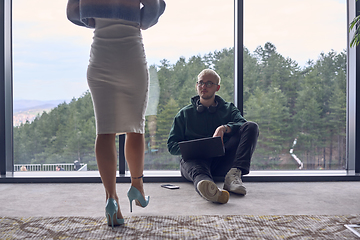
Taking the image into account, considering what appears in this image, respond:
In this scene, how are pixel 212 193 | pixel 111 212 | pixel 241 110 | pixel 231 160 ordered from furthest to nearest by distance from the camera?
1. pixel 241 110
2. pixel 231 160
3. pixel 212 193
4. pixel 111 212

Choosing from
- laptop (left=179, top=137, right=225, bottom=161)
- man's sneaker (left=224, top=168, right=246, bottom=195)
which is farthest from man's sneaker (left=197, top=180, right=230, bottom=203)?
laptop (left=179, top=137, right=225, bottom=161)

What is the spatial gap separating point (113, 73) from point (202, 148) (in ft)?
2.92

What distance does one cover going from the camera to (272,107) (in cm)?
271

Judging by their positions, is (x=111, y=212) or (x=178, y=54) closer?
(x=111, y=212)

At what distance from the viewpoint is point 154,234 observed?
4.07 ft

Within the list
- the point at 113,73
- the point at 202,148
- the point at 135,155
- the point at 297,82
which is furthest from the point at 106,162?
the point at 297,82

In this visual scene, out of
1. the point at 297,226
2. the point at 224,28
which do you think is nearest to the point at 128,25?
the point at 297,226

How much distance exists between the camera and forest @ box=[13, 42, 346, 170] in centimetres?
267

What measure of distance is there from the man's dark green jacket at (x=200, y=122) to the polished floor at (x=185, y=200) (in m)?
0.37

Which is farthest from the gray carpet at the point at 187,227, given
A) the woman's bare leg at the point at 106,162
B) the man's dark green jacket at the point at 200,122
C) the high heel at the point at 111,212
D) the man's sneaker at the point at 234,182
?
the man's dark green jacket at the point at 200,122

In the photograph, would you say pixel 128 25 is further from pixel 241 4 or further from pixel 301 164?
pixel 301 164

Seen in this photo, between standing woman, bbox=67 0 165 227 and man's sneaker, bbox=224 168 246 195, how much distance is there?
811 mm

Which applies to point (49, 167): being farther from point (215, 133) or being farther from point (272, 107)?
point (272, 107)

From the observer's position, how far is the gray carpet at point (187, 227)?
1.22 metres
